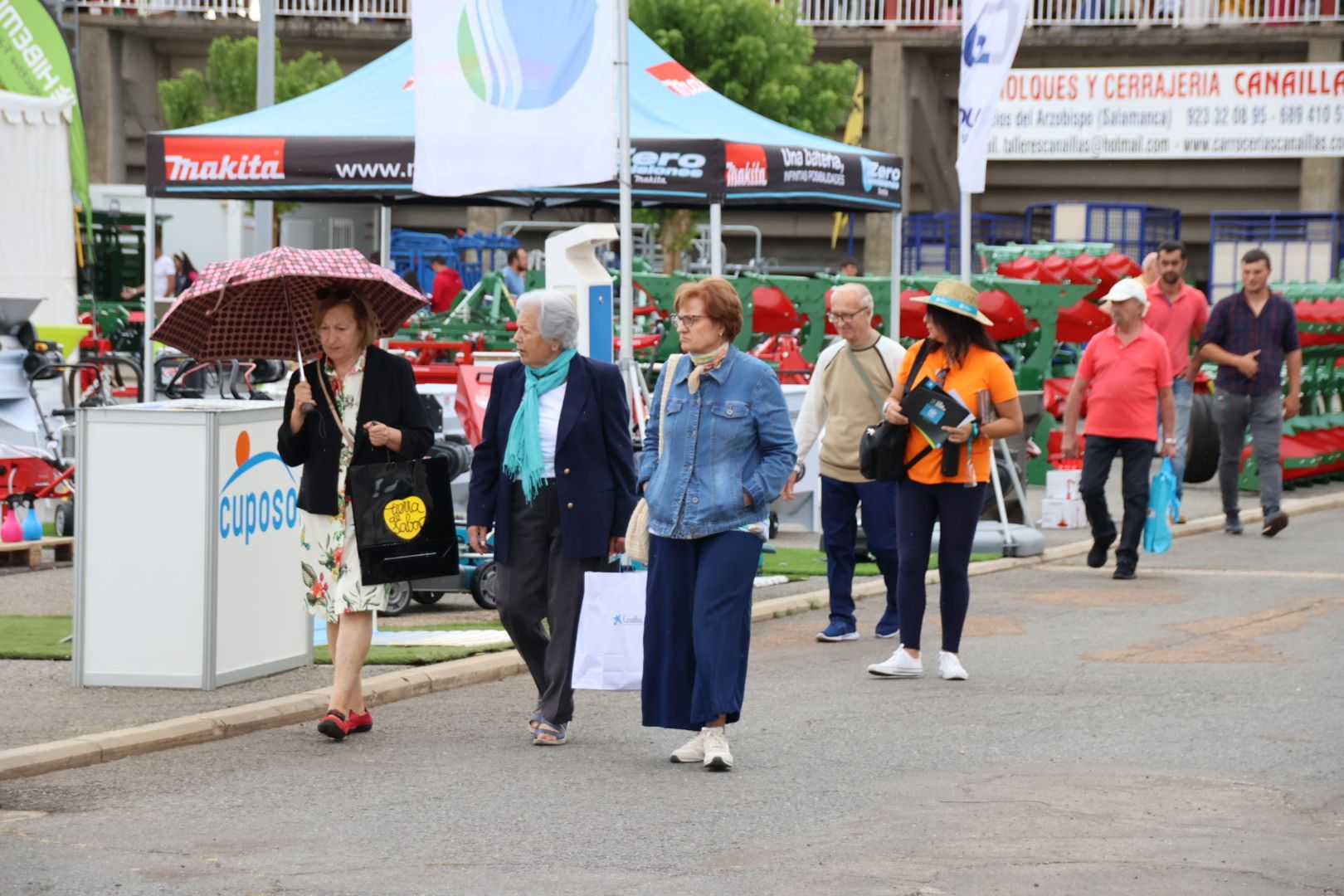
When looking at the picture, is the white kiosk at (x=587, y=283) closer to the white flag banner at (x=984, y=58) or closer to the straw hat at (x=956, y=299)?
the straw hat at (x=956, y=299)

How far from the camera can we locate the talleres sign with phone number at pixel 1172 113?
31.0 metres

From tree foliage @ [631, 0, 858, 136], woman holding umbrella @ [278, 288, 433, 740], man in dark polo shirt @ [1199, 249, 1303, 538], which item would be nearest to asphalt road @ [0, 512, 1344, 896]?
woman holding umbrella @ [278, 288, 433, 740]

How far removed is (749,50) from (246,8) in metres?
11.6

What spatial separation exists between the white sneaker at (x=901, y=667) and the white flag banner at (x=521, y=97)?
2.56m

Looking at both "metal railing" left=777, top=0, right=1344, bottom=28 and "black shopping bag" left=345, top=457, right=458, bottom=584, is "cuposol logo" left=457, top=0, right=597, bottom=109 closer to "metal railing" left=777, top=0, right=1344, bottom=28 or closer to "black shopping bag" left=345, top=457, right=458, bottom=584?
"black shopping bag" left=345, top=457, right=458, bottom=584

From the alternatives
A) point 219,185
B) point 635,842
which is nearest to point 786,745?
point 635,842

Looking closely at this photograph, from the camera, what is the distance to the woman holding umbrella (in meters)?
7.75

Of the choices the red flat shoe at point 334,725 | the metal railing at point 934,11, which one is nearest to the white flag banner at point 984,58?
the red flat shoe at point 334,725

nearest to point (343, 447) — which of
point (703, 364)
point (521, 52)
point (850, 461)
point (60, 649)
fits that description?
point (703, 364)

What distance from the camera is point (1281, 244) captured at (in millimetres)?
33969

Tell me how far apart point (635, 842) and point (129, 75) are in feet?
129

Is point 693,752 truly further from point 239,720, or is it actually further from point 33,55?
point 33,55

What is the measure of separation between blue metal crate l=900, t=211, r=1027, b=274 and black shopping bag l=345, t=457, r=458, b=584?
92.8ft

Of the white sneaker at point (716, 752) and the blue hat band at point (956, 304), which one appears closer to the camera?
the white sneaker at point (716, 752)
